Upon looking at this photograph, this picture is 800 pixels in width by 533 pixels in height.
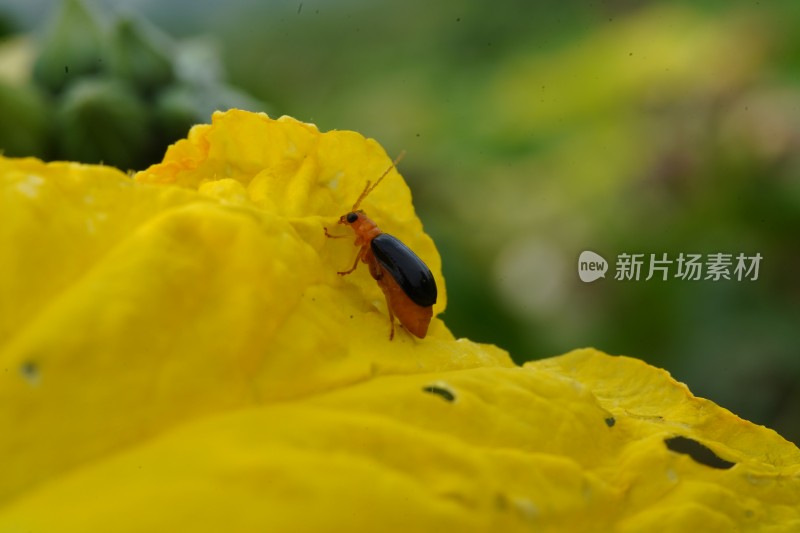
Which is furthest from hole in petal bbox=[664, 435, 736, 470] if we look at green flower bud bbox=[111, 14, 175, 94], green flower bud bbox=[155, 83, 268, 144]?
green flower bud bbox=[111, 14, 175, 94]

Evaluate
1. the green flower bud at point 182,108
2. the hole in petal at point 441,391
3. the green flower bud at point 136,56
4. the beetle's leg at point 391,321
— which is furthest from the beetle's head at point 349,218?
the green flower bud at point 136,56

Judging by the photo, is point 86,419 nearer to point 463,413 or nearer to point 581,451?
point 463,413

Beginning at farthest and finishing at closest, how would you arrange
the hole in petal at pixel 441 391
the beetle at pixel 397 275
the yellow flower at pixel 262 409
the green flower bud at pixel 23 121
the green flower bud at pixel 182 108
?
the green flower bud at pixel 182 108 → the green flower bud at pixel 23 121 → the beetle at pixel 397 275 → the hole in petal at pixel 441 391 → the yellow flower at pixel 262 409

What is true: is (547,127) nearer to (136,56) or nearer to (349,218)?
(136,56)

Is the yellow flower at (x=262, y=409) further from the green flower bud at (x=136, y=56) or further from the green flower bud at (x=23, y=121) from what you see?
the green flower bud at (x=136, y=56)

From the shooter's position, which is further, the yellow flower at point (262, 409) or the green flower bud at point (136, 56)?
the green flower bud at point (136, 56)

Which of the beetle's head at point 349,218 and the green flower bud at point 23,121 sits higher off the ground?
the green flower bud at point 23,121

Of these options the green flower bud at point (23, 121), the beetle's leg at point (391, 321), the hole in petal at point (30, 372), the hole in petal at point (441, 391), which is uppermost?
the green flower bud at point (23, 121)

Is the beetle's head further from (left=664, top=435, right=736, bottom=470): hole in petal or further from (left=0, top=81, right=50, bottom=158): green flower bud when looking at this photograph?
(left=0, top=81, right=50, bottom=158): green flower bud
